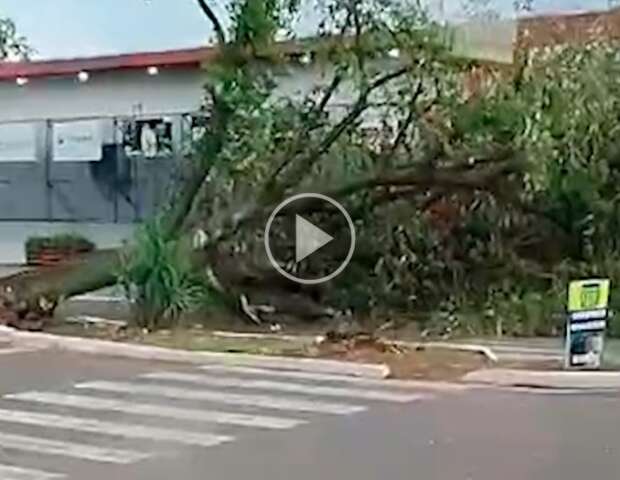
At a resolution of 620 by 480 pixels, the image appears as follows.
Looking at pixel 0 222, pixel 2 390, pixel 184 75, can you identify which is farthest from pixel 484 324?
pixel 0 222

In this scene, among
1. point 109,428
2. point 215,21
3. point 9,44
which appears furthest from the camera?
point 9,44

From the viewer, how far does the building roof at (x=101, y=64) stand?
3262cm

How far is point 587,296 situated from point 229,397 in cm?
460

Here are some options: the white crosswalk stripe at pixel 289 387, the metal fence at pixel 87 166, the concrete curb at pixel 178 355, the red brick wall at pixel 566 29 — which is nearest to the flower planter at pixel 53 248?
A: the metal fence at pixel 87 166

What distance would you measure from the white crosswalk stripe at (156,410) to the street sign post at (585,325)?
4.50 m

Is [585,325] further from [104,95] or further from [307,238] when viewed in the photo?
[104,95]

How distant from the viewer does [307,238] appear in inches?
899

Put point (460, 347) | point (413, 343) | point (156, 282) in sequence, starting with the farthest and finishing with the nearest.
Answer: point (156, 282) → point (413, 343) → point (460, 347)

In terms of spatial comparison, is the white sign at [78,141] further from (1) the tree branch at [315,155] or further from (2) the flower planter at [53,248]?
(1) the tree branch at [315,155]

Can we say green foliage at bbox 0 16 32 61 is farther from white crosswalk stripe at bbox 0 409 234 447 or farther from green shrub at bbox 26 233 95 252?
white crosswalk stripe at bbox 0 409 234 447

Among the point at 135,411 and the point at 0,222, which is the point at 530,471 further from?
the point at 0,222

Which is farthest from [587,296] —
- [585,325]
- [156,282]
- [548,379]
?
[156,282]

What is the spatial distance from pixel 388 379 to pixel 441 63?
7.21 m

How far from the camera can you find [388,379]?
50.8 ft
